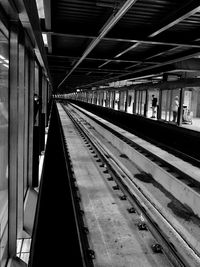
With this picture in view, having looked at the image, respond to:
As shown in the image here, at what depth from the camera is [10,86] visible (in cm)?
246

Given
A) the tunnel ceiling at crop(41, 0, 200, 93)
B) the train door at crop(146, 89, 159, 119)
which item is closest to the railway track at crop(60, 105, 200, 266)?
the tunnel ceiling at crop(41, 0, 200, 93)

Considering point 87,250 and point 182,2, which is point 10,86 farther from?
point 182,2

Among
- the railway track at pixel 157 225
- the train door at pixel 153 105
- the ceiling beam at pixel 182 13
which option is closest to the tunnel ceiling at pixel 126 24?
the ceiling beam at pixel 182 13

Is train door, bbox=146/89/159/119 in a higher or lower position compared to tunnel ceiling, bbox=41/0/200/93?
lower

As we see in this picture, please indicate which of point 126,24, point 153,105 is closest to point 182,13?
point 126,24

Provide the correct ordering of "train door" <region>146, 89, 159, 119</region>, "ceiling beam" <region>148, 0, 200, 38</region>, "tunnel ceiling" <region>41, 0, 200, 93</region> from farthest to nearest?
"train door" <region>146, 89, 159, 119</region>, "tunnel ceiling" <region>41, 0, 200, 93</region>, "ceiling beam" <region>148, 0, 200, 38</region>

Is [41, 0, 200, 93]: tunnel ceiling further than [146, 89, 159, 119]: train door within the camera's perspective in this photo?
No

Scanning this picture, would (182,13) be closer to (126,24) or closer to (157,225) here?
(126,24)

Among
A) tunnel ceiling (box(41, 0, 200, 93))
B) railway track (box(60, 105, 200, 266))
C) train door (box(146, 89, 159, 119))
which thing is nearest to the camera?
railway track (box(60, 105, 200, 266))

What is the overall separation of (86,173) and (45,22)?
11.6 ft

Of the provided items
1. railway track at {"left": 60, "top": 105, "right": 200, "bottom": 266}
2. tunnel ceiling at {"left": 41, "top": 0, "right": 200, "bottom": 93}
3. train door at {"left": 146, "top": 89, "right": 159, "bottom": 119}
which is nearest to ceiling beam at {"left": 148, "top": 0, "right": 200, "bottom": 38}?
tunnel ceiling at {"left": 41, "top": 0, "right": 200, "bottom": 93}

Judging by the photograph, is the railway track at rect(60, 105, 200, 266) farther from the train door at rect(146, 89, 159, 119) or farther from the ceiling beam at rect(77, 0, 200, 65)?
the train door at rect(146, 89, 159, 119)

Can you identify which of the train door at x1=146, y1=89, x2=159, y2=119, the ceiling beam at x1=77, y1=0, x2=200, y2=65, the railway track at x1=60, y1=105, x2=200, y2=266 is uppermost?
the ceiling beam at x1=77, y1=0, x2=200, y2=65

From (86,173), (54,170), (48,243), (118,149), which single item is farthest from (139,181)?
(118,149)
